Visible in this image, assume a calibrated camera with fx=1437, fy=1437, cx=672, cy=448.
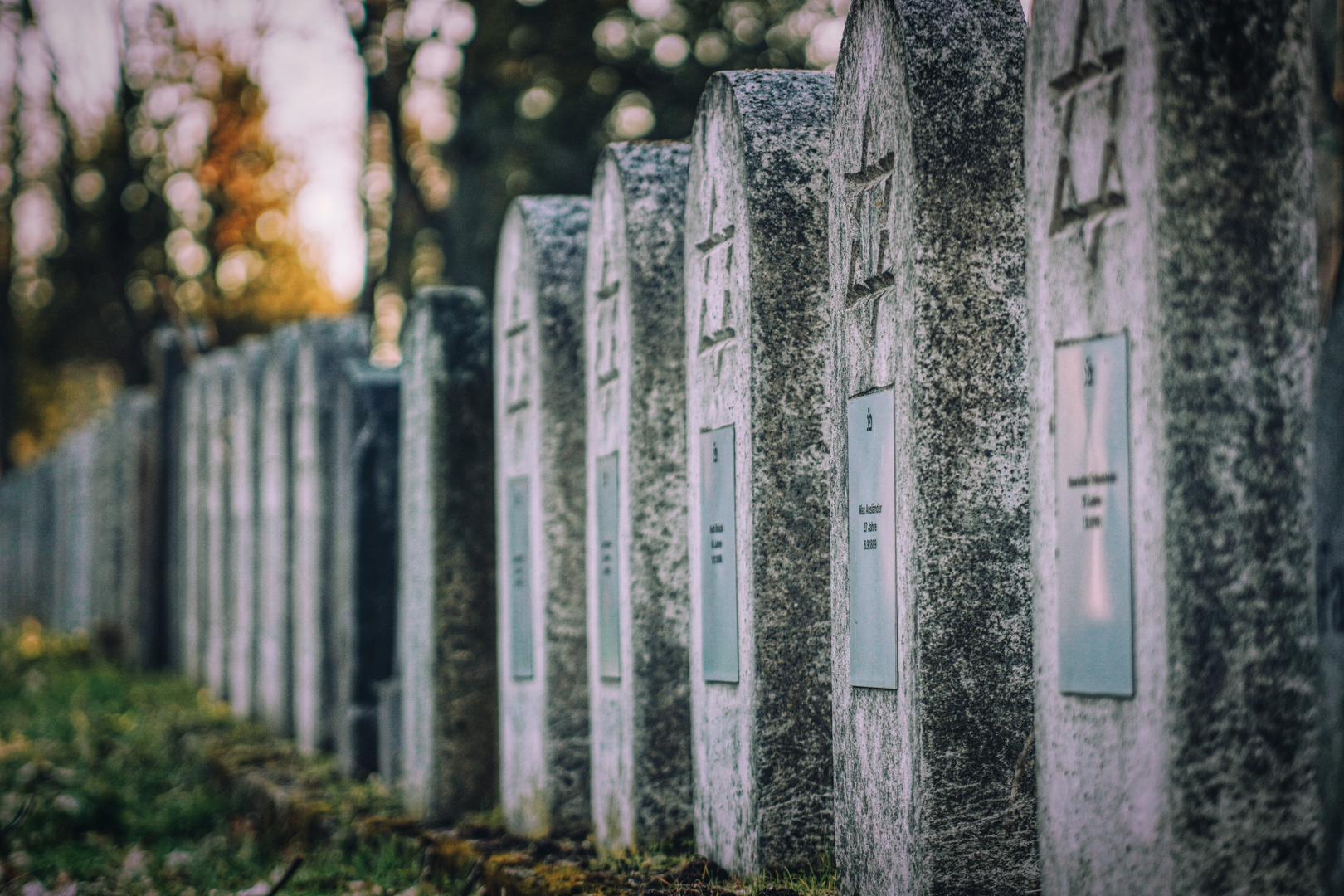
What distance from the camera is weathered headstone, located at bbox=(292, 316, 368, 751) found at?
6.91m

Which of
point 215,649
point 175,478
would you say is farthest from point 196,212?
point 215,649

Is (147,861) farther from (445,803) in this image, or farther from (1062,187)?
(1062,187)

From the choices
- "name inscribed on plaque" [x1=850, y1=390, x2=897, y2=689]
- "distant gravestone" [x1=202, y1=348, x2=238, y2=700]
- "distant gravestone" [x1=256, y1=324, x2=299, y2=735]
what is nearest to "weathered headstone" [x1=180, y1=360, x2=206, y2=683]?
"distant gravestone" [x1=202, y1=348, x2=238, y2=700]

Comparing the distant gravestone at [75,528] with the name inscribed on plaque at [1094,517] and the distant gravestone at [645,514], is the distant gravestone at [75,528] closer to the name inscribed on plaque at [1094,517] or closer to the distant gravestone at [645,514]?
the distant gravestone at [645,514]

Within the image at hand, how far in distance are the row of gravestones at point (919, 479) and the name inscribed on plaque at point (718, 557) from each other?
0.02 metres

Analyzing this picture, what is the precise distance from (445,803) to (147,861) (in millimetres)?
1248

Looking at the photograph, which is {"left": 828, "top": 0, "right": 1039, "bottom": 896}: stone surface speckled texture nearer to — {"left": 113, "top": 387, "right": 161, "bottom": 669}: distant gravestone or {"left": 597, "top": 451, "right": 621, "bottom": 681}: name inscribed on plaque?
{"left": 597, "top": 451, "right": 621, "bottom": 681}: name inscribed on plaque

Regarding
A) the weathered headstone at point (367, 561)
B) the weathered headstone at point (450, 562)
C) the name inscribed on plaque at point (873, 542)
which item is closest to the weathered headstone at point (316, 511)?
the weathered headstone at point (367, 561)

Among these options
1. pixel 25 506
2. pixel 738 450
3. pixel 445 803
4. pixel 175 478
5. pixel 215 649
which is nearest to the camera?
pixel 738 450

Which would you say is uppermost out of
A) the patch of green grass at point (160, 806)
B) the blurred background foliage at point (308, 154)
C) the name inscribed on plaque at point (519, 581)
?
the blurred background foliage at point (308, 154)

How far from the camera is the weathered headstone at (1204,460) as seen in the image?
7.45 feet

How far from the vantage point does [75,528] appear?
15.1 metres

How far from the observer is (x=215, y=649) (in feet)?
31.2

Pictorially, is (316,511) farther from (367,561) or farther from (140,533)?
(140,533)
